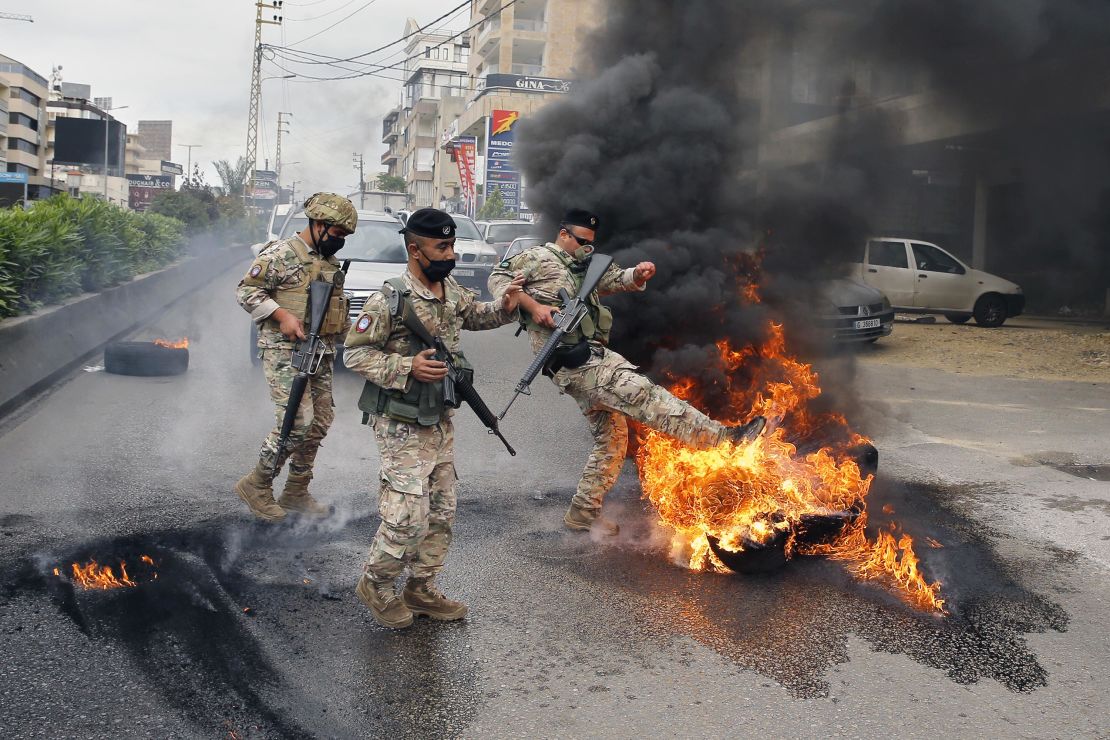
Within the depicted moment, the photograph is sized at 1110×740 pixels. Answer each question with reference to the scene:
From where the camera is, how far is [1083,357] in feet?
41.4

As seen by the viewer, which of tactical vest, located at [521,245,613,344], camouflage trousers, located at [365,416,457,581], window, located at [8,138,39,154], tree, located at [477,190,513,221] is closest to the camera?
camouflage trousers, located at [365,416,457,581]

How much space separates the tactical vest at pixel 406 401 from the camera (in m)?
3.88

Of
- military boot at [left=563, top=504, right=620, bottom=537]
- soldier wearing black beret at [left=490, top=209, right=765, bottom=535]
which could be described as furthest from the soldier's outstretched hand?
military boot at [left=563, top=504, right=620, bottom=537]

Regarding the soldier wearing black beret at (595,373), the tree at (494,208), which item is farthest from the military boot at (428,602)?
the tree at (494,208)

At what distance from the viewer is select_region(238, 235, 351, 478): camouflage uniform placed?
5293mm

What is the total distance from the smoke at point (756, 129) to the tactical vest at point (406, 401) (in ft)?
8.82

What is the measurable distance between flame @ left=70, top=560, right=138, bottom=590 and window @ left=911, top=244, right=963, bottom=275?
15100 millimetres

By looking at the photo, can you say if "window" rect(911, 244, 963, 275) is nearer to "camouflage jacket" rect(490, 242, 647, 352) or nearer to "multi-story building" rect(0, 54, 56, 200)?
"camouflage jacket" rect(490, 242, 647, 352)

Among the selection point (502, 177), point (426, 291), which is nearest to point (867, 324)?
point (426, 291)

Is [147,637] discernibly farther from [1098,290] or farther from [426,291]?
[1098,290]

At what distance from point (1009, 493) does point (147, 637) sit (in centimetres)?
529

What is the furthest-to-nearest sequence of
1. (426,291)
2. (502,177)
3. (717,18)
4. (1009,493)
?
(502,177)
(717,18)
(1009,493)
(426,291)

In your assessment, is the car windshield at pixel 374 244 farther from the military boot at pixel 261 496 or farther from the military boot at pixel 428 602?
the military boot at pixel 428 602

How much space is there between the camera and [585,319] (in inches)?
199
